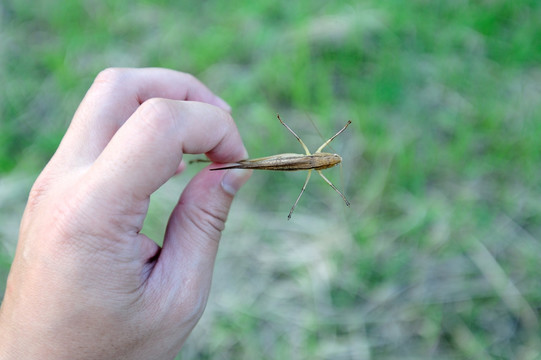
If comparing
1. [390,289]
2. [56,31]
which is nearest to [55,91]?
[56,31]

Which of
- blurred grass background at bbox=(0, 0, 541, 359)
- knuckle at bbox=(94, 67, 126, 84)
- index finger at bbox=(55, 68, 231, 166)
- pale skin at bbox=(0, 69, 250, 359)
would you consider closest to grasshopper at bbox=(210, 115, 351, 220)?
pale skin at bbox=(0, 69, 250, 359)

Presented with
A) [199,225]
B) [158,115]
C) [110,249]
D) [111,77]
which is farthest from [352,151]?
[110,249]

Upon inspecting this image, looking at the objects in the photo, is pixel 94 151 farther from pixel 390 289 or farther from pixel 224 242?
pixel 390 289

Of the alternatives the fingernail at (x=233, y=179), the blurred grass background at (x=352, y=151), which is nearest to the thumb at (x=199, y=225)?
the fingernail at (x=233, y=179)

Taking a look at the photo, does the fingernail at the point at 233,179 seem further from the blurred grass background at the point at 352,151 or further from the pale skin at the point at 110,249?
the blurred grass background at the point at 352,151

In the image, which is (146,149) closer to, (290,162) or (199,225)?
(199,225)
